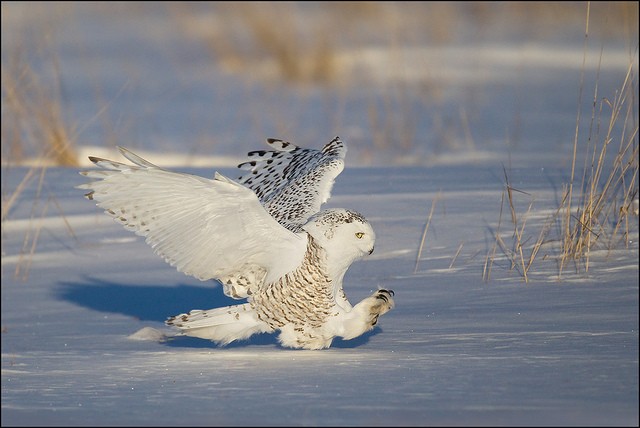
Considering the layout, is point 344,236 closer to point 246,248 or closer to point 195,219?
point 246,248

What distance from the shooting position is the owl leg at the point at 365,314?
3789 mm

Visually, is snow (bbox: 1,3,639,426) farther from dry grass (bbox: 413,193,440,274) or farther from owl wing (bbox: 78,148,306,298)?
owl wing (bbox: 78,148,306,298)

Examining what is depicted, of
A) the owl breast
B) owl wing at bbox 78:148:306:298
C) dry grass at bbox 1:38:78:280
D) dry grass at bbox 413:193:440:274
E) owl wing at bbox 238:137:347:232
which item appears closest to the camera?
owl wing at bbox 78:148:306:298

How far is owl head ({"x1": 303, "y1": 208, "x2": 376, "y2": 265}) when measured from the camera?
3.69m

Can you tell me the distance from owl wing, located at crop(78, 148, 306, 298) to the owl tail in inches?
5.5

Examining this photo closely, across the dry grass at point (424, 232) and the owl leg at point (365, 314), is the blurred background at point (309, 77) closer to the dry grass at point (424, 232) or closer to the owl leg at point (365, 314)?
the dry grass at point (424, 232)

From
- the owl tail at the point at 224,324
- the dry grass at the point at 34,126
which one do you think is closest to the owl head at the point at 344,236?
the owl tail at the point at 224,324

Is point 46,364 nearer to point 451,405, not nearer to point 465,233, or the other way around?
point 451,405

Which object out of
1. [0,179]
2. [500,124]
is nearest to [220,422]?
[0,179]

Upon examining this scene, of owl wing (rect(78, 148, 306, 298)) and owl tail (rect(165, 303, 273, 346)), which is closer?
owl wing (rect(78, 148, 306, 298))

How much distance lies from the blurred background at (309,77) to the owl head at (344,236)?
4.07 metres

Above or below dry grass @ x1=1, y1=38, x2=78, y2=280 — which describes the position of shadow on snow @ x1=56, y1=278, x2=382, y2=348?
below

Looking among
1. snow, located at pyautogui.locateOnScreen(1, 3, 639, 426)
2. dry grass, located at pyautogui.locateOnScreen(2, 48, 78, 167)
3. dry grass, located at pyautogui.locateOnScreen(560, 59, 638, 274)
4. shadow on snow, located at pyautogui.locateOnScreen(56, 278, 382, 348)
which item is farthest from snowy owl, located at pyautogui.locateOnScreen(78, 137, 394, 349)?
dry grass, located at pyautogui.locateOnScreen(2, 48, 78, 167)

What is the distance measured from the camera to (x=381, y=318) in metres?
4.34
